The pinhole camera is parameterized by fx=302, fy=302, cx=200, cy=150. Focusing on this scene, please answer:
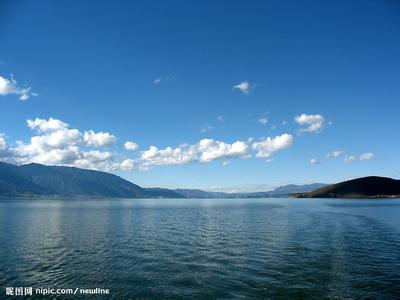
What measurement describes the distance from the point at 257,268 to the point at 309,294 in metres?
9.56

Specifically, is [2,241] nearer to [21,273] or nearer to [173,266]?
[21,273]

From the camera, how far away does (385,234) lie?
6644cm

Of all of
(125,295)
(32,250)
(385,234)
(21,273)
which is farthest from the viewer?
(385,234)

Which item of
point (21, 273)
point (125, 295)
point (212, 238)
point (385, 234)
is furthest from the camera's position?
point (385, 234)

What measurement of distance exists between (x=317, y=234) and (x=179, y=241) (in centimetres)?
3104

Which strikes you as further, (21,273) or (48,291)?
(21,273)

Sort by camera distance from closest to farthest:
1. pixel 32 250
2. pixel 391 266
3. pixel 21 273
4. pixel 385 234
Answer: pixel 21 273 → pixel 391 266 → pixel 32 250 → pixel 385 234

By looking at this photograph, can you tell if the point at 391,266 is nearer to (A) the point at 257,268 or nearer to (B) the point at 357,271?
Result: (B) the point at 357,271

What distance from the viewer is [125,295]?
29.6 meters

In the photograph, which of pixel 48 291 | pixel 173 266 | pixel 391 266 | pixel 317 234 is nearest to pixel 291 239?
pixel 317 234

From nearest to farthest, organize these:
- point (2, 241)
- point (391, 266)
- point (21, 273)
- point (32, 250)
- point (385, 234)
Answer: point (21, 273)
point (391, 266)
point (32, 250)
point (2, 241)
point (385, 234)

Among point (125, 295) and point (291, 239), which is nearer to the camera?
point (125, 295)

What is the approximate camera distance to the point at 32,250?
49.3 meters

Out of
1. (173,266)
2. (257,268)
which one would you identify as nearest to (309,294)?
(257,268)
